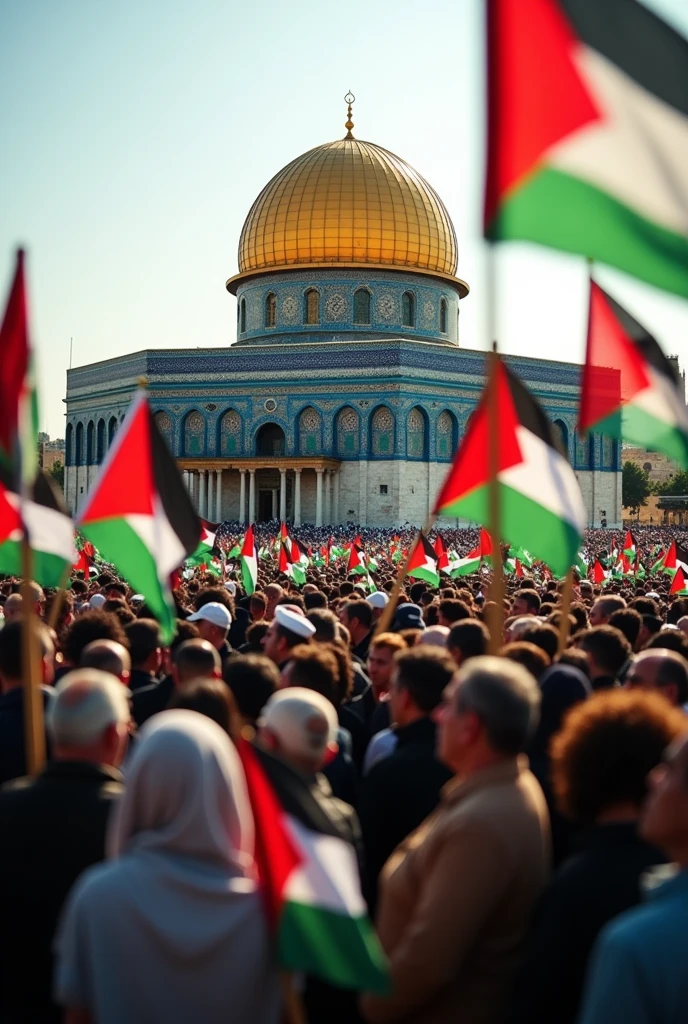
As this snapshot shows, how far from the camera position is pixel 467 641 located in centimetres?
676

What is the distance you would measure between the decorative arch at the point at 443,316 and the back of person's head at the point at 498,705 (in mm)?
54816

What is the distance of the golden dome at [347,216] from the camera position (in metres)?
54.6

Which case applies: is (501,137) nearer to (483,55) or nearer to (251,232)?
(483,55)

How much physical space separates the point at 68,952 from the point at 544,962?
3.64ft

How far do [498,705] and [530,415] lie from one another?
12.9ft

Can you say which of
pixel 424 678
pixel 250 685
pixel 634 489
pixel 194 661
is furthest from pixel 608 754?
pixel 634 489

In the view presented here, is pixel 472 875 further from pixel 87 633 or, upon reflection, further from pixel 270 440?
pixel 270 440

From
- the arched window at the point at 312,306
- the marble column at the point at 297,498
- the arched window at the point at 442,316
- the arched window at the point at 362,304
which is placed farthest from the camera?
the arched window at the point at 442,316

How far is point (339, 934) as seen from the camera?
2828mm

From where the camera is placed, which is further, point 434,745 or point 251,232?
point 251,232

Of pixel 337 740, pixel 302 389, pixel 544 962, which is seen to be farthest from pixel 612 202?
pixel 302 389

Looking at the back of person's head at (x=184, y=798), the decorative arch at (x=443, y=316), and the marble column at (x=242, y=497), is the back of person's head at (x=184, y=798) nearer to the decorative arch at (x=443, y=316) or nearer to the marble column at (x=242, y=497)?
the marble column at (x=242, y=497)

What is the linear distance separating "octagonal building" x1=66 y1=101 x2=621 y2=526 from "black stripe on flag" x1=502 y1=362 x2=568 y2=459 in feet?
141

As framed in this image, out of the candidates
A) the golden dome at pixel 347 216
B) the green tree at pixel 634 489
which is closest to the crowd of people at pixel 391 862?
the golden dome at pixel 347 216
